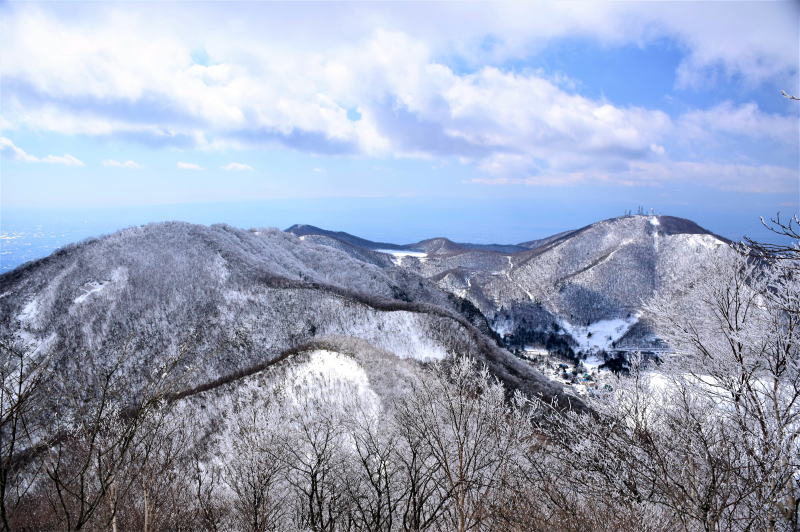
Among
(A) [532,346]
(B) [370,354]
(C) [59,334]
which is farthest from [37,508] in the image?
(A) [532,346]

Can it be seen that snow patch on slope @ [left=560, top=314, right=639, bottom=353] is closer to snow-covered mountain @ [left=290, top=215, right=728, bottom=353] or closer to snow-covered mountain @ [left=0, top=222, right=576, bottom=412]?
snow-covered mountain @ [left=290, top=215, right=728, bottom=353]

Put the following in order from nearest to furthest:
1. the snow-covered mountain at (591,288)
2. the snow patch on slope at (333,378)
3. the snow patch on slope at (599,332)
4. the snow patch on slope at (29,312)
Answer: the snow patch on slope at (333,378)
the snow patch on slope at (29,312)
the snow patch on slope at (599,332)
the snow-covered mountain at (591,288)

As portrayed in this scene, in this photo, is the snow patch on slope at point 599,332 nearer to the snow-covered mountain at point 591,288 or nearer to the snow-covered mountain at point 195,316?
the snow-covered mountain at point 591,288

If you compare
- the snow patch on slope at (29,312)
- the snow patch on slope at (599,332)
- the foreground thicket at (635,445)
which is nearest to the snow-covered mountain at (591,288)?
the snow patch on slope at (599,332)

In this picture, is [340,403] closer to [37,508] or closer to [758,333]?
[37,508]

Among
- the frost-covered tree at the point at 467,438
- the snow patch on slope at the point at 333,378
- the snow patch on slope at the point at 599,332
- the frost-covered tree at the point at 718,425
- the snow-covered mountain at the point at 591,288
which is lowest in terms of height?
the snow patch on slope at the point at 599,332

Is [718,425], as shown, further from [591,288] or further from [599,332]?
[591,288]

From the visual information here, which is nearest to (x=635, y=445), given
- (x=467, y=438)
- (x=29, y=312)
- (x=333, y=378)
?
(x=467, y=438)

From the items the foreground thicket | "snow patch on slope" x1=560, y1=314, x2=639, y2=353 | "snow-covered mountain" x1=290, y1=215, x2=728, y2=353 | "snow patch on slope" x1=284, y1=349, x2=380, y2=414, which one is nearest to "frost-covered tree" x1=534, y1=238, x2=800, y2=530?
the foreground thicket
